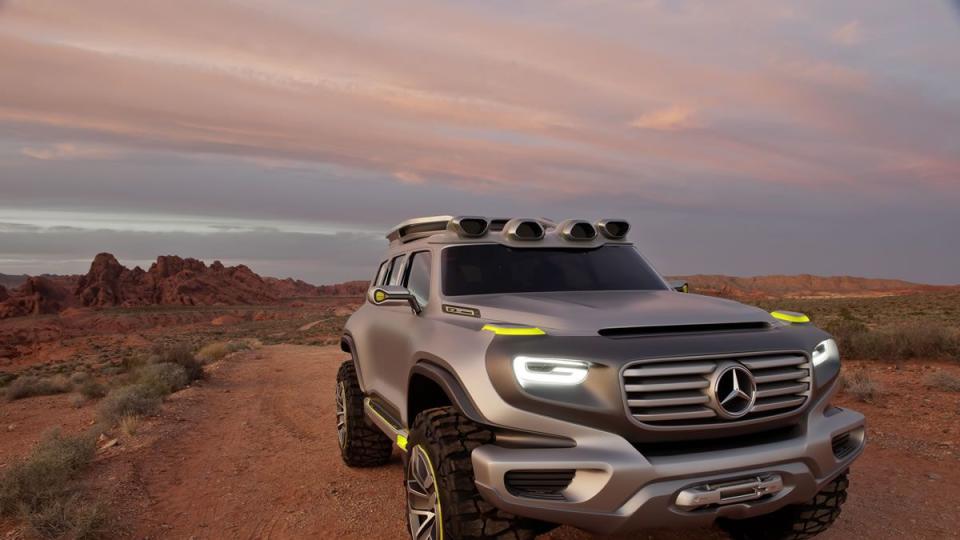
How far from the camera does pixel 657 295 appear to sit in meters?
4.57

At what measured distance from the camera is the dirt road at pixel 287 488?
4.98m

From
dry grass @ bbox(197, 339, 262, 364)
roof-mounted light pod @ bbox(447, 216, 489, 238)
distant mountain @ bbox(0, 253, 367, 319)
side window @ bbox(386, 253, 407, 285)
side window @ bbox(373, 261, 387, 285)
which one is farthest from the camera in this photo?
distant mountain @ bbox(0, 253, 367, 319)

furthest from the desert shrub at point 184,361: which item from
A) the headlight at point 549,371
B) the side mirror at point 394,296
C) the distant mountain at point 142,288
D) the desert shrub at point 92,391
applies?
the distant mountain at point 142,288

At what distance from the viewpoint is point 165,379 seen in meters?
12.8

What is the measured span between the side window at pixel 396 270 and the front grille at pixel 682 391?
312 centimetres

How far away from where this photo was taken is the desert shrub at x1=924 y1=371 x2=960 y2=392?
9469mm

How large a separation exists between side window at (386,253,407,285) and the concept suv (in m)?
1.71

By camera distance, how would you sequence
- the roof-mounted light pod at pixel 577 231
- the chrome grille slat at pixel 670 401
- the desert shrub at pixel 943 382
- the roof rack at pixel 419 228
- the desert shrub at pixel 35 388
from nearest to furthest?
the chrome grille slat at pixel 670 401 → the roof-mounted light pod at pixel 577 231 → the roof rack at pixel 419 228 → the desert shrub at pixel 943 382 → the desert shrub at pixel 35 388

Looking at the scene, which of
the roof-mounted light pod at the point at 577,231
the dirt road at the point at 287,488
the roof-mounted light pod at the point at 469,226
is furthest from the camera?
the roof-mounted light pod at the point at 577,231

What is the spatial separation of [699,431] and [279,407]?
8.62m

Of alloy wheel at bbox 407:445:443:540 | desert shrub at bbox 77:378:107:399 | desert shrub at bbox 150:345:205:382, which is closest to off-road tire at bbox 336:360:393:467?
alloy wheel at bbox 407:445:443:540

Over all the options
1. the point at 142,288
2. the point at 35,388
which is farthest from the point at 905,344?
the point at 142,288

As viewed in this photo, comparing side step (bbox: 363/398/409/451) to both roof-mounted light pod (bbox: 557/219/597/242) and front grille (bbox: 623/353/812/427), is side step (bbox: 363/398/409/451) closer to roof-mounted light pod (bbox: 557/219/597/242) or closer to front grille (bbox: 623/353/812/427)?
front grille (bbox: 623/353/812/427)

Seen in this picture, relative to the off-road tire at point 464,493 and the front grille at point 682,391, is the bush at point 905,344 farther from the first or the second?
the off-road tire at point 464,493
